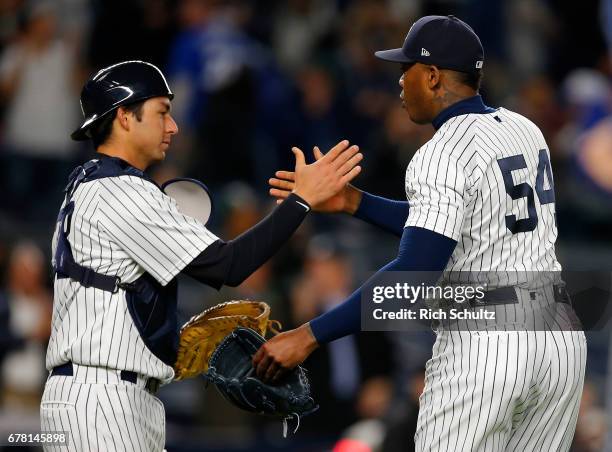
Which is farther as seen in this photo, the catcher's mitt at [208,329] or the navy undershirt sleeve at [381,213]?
the navy undershirt sleeve at [381,213]

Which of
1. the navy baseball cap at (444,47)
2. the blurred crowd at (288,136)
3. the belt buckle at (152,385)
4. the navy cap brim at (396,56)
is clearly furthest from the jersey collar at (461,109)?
the blurred crowd at (288,136)

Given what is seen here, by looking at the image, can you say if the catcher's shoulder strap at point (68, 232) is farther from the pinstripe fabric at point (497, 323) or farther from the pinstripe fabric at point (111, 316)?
the pinstripe fabric at point (497, 323)

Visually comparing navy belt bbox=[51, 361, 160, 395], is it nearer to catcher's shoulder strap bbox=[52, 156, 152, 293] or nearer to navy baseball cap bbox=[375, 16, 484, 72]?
catcher's shoulder strap bbox=[52, 156, 152, 293]

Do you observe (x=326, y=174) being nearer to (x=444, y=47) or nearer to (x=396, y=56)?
(x=396, y=56)

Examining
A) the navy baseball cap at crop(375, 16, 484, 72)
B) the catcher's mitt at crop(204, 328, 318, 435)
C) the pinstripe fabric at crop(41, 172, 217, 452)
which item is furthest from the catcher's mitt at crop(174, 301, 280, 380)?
the navy baseball cap at crop(375, 16, 484, 72)

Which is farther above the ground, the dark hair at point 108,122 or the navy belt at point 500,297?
the dark hair at point 108,122

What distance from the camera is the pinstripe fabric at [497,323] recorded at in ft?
13.4

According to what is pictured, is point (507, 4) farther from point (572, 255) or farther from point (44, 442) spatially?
point (44, 442)

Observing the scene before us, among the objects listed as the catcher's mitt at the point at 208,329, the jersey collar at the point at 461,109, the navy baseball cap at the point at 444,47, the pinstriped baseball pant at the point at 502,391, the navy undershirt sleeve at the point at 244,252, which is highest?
the navy baseball cap at the point at 444,47

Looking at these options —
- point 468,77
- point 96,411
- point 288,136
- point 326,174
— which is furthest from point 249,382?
point 288,136

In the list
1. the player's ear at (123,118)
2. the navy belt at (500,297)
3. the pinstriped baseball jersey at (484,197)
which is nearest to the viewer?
the pinstriped baseball jersey at (484,197)

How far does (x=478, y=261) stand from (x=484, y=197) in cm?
22

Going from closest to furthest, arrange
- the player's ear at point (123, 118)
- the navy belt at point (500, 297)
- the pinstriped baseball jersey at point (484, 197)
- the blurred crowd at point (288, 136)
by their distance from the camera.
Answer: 1. the pinstriped baseball jersey at point (484, 197)
2. the navy belt at point (500, 297)
3. the player's ear at point (123, 118)
4. the blurred crowd at point (288, 136)

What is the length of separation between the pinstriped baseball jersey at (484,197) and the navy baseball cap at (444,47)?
0.21 metres
